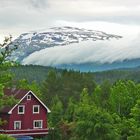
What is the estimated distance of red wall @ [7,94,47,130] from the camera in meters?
75.8

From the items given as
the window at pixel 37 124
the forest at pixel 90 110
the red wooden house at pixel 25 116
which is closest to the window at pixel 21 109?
the red wooden house at pixel 25 116

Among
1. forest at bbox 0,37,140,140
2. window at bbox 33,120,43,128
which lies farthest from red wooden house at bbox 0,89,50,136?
forest at bbox 0,37,140,140

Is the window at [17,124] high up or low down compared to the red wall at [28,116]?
down

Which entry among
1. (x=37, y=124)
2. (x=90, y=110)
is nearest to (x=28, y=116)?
(x=37, y=124)

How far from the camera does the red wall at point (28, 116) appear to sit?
75825 millimetres

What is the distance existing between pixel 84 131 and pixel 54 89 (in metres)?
69.7

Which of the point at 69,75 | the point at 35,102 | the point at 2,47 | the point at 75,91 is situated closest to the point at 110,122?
the point at 35,102

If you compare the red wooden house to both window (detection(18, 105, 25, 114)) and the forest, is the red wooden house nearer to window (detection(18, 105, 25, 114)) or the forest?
window (detection(18, 105, 25, 114))

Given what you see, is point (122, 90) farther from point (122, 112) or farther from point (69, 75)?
point (69, 75)

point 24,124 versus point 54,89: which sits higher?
point 54,89

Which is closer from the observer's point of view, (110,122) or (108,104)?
(110,122)

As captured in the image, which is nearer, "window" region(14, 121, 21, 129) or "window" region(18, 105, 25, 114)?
"window" region(14, 121, 21, 129)

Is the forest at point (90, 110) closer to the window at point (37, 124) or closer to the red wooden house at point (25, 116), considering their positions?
the red wooden house at point (25, 116)

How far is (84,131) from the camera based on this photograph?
57.5m
